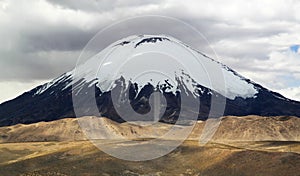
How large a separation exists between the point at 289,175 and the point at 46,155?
92.9 meters

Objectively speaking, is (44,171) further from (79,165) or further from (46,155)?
(46,155)

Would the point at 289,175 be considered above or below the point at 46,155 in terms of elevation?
below

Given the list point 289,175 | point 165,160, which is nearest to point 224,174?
point 289,175

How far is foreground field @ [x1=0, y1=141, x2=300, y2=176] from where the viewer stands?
14075 cm

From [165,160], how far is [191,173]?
19.9 metres

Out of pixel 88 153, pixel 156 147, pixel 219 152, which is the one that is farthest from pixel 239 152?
pixel 88 153

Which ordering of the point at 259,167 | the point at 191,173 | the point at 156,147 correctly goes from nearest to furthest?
the point at 259,167, the point at 191,173, the point at 156,147

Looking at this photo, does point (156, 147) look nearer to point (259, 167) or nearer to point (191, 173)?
point (191, 173)

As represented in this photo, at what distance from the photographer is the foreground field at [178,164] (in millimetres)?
140750

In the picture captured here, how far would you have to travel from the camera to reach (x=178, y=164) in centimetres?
16350

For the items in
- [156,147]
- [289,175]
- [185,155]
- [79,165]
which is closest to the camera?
[289,175]

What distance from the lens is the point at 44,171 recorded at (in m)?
148

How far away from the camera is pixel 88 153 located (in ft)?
590

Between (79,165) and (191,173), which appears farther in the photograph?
(79,165)
